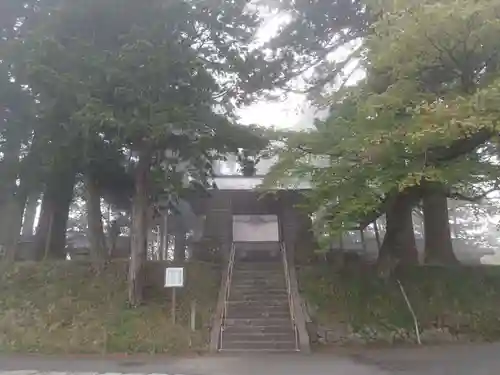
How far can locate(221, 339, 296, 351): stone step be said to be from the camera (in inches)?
451

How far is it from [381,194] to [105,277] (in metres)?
8.81

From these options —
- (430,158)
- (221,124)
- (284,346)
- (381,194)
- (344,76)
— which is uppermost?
(344,76)

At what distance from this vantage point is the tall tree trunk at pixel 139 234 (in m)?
13.6

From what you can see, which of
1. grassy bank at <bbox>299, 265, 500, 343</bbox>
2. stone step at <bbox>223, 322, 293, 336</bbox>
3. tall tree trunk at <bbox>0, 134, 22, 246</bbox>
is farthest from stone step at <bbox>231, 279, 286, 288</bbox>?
tall tree trunk at <bbox>0, 134, 22, 246</bbox>

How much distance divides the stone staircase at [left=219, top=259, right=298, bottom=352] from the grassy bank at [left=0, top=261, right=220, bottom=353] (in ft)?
2.00

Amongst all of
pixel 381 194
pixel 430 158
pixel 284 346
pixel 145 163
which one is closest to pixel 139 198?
pixel 145 163

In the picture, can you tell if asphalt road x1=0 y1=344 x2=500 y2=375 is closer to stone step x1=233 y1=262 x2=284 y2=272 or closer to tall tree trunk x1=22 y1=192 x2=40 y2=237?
stone step x1=233 y1=262 x2=284 y2=272

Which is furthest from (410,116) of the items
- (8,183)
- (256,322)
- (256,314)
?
(8,183)

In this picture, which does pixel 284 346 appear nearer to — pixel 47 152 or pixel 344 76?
pixel 47 152

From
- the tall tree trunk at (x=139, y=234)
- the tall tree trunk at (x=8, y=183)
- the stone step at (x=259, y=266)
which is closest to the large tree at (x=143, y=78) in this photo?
the tall tree trunk at (x=139, y=234)

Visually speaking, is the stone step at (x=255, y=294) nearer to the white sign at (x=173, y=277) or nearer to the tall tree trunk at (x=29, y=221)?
the white sign at (x=173, y=277)

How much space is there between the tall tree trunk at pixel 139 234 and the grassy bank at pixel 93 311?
1.46 ft

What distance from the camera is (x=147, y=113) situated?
451 inches

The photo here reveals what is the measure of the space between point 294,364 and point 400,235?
716 centimetres
